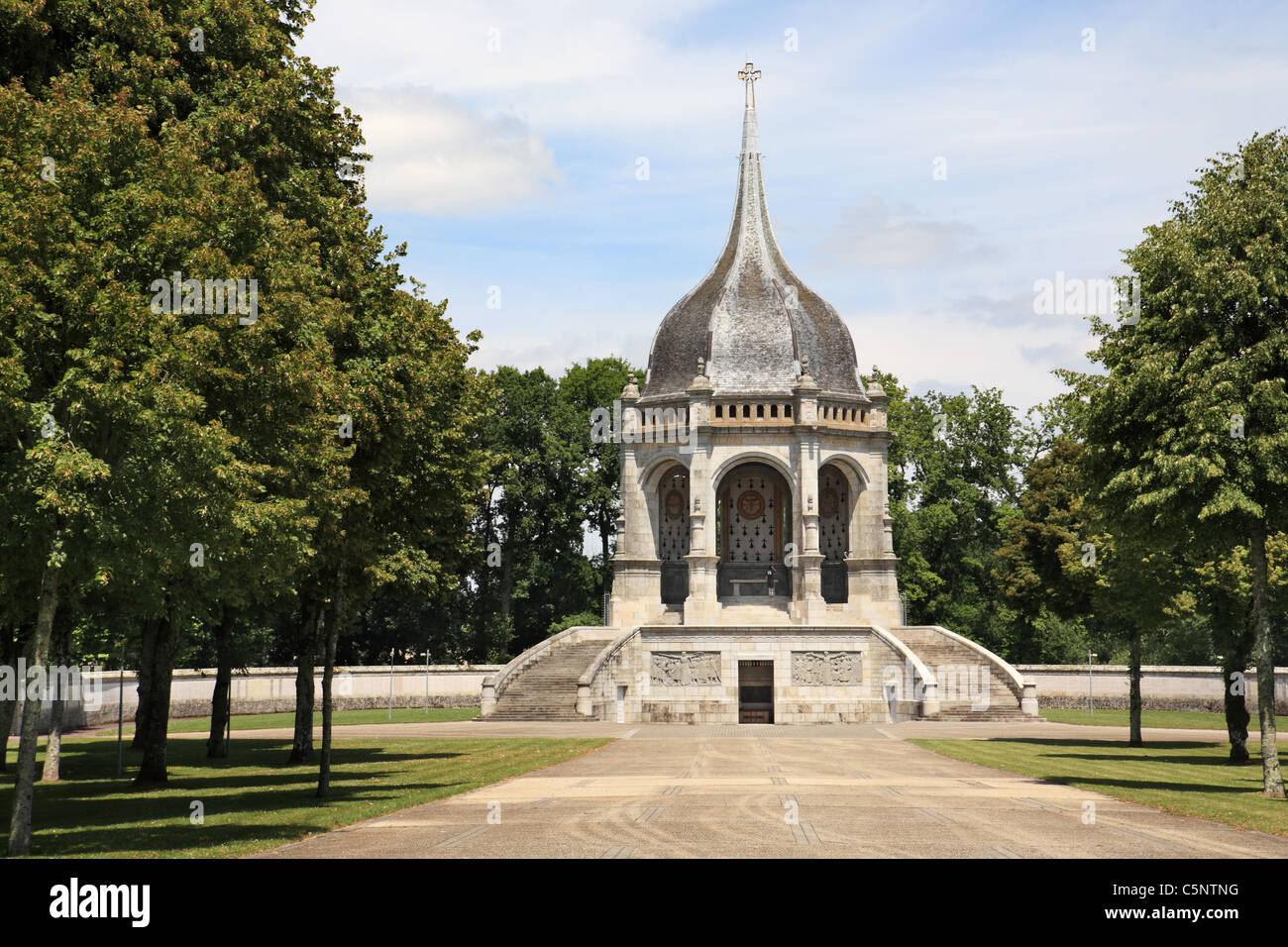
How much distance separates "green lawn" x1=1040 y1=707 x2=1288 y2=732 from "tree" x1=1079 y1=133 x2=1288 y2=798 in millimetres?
29787

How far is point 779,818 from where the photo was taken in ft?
65.9

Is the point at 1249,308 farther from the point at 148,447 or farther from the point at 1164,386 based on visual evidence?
the point at 148,447

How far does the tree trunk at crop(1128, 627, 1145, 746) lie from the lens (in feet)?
138

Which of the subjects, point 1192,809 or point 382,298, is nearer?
point 1192,809

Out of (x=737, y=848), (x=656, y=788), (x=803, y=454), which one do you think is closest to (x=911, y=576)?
(x=803, y=454)

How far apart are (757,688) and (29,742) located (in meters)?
42.6

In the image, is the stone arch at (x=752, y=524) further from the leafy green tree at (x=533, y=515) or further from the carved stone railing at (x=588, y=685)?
the carved stone railing at (x=588, y=685)

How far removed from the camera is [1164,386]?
2636cm

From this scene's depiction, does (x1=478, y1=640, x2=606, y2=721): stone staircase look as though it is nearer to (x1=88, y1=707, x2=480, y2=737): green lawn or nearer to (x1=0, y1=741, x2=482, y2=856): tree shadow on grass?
(x1=88, y1=707, x2=480, y2=737): green lawn

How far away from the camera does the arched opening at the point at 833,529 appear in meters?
71.6

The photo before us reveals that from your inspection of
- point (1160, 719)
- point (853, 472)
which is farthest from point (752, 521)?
point (1160, 719)

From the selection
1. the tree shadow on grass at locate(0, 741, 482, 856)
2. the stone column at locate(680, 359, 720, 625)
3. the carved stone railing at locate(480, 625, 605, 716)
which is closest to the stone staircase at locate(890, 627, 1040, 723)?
the stone column at locate(680, 359, 720, 625)
